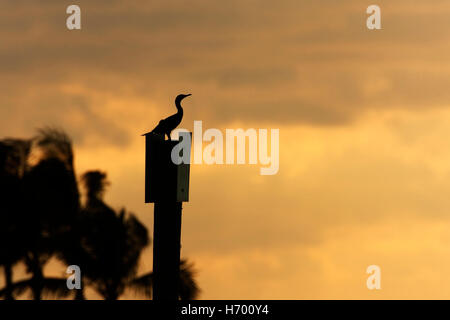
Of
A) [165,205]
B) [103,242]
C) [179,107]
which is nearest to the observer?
[165,205]

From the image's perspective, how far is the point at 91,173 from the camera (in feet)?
122

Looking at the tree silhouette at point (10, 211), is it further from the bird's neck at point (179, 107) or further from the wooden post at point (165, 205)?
the wooden post at point (165, 205)

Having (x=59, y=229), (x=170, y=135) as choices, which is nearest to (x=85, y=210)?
(x=59, y=229)

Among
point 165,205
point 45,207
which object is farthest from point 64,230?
point 165,205

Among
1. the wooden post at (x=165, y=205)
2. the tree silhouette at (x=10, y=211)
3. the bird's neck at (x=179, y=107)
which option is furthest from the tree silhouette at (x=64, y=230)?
the wooden post at (x=165, y=205)

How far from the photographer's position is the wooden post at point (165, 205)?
42.4 ft

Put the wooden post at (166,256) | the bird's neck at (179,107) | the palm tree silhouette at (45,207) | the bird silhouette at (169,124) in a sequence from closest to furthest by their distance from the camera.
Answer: the wooden post at (166,256)
the bird silhouette at (169,124)
the bird's neck at (179,107)
the palm tree silhouette at (45,207)

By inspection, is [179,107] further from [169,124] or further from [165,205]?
[165,205]

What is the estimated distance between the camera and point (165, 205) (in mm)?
13445

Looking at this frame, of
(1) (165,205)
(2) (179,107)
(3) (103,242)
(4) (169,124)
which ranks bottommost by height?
(1) (165,205)
